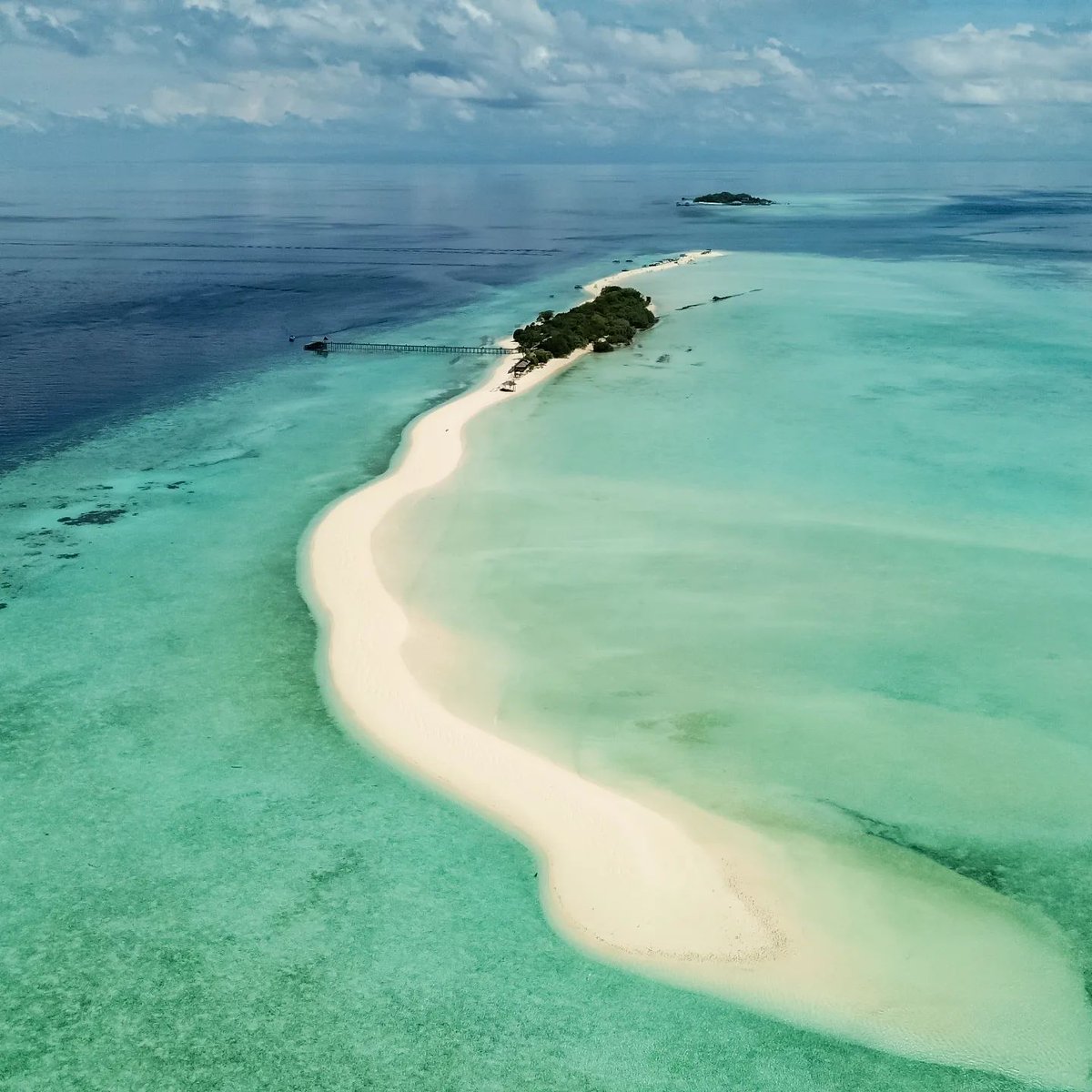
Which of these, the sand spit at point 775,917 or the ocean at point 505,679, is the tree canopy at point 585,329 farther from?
the sand spit at point 775,917

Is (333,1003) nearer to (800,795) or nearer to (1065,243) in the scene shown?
(800,795)

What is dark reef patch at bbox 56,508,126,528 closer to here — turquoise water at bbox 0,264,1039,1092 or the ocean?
the ocean

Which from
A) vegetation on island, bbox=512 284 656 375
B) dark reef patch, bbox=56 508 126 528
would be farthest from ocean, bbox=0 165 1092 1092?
vegetation on island, bbox=512 284 656 375

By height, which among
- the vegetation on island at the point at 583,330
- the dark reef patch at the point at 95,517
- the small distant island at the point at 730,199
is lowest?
the dark reef patch at the point at 95,517

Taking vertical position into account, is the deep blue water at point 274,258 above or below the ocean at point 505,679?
above

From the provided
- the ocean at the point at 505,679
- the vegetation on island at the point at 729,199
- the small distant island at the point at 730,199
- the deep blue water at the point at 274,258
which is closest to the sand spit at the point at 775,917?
the ocean at the point at 505,679

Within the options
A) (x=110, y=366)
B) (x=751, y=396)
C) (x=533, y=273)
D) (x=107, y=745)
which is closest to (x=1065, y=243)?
(x=533, y=273)

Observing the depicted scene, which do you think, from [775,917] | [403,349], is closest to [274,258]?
[403,349]
